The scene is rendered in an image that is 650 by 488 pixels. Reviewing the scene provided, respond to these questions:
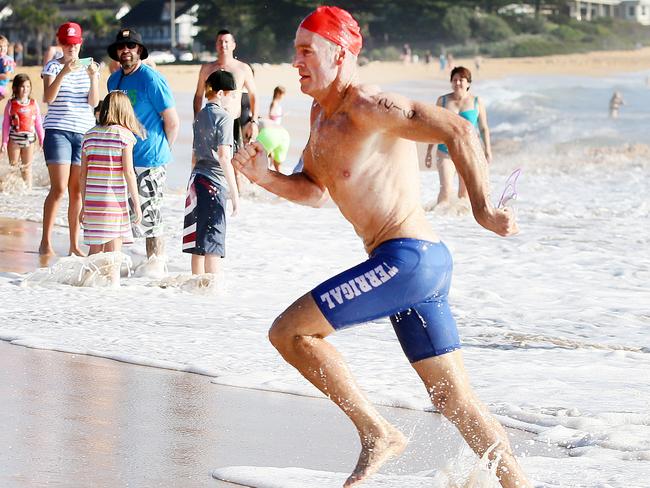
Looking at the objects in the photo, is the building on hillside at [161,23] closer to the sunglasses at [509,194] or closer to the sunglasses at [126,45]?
the sunglasses at [126,45]

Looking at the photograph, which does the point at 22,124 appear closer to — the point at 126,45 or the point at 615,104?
the point at 126,45

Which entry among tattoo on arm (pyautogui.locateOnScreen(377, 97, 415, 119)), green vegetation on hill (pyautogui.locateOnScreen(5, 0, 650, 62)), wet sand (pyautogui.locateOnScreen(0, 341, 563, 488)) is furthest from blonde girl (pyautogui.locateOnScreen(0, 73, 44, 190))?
green vegetation on hill (pyautogui.locateOnScreen(5, 0, 650, 62))

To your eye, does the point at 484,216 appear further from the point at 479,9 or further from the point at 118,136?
the point at 479,9

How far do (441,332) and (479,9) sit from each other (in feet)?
216

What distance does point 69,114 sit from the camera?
9.20 meters

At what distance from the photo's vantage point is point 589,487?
4.32m

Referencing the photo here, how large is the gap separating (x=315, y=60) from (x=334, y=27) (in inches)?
4.7

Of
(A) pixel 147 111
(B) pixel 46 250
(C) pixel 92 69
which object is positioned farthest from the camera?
(B) pixel 46 250

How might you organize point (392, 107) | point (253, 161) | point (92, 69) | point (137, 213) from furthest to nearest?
1. point (92, 69)
2. point (137, 213)
3. point (253, 161)
4. point (392, 107)

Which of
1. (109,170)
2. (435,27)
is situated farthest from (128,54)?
(435,27)

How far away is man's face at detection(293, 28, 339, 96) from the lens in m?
3.96

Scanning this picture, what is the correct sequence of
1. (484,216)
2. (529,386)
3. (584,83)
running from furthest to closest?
(584,83) → (529,386) → (484,216)

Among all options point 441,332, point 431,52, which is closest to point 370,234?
point 441,332

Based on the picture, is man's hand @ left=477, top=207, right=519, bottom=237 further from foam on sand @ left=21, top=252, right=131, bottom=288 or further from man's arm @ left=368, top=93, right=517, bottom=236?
foam on sand @ left=21, top=252, right=131, bottom=288
